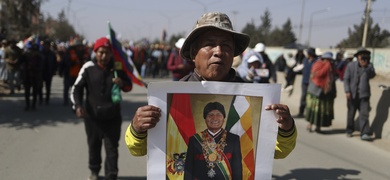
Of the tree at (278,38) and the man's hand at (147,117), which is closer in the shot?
the man's hand at (147,117)

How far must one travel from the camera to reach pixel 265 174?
172 cm

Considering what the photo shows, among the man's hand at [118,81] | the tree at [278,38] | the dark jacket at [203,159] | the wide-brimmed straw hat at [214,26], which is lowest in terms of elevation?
the dark jacket at [203,159]

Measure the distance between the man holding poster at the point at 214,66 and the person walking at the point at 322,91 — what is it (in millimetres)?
6522

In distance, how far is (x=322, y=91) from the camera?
8.10 meters

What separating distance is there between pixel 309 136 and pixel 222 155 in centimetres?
662

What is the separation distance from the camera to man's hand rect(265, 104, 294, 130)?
1652 millimetres

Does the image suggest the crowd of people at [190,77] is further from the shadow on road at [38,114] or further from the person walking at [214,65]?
the shadow on road at [38,114]

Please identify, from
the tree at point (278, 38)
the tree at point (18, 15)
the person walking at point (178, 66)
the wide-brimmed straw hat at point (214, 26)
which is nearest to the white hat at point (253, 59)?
the person walking at point (178, 66)

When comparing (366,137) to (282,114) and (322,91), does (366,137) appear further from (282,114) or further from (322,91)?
(282,114)

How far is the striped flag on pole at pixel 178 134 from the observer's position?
5.51 ft

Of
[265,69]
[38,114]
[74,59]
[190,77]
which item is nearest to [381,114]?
[265,69]

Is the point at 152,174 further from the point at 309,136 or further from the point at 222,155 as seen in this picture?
the point at 309,136

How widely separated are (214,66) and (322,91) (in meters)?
6.84

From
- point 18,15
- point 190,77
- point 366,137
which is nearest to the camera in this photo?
point 190,77
